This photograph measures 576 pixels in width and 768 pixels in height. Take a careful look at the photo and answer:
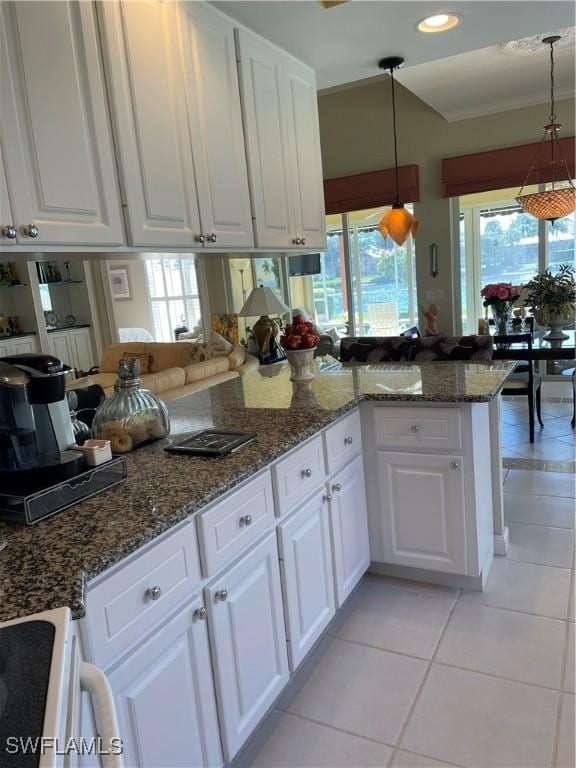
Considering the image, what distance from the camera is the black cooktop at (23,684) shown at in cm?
57

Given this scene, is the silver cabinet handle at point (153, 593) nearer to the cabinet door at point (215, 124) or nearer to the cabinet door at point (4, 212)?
the cabinet door at point (4, 212)

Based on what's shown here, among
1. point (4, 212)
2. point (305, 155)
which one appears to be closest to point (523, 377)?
point (305, 155)

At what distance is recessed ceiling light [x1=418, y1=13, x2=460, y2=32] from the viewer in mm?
2270

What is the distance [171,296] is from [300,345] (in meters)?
6.88

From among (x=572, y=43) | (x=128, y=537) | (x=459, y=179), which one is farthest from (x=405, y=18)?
(x=459, y=179)

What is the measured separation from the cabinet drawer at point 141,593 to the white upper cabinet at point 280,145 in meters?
1.42

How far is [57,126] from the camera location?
1.46 m

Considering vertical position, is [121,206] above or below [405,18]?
below

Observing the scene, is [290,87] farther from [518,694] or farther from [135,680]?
[518,694]

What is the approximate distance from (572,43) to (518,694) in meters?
4.45

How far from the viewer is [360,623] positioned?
2.24 m

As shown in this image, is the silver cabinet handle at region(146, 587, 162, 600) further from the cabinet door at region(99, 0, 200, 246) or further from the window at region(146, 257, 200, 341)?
the window at region(146, 257, 200, 341)

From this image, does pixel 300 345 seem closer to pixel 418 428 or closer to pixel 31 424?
pixel 418 428

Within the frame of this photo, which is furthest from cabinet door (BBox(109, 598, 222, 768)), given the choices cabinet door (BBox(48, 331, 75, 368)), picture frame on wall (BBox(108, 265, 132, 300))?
picture frame on wall (BBox(108, 265, 132, 300))
